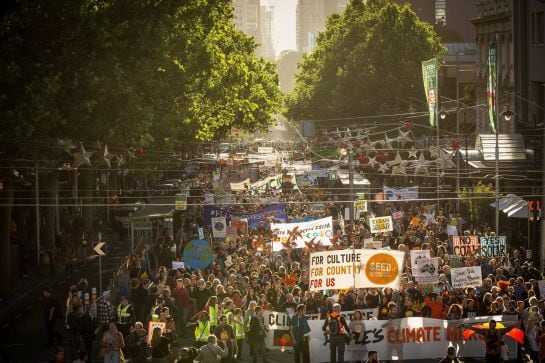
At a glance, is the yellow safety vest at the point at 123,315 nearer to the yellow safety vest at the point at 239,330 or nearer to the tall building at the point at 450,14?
the yellow safety vest at the point at 239,330

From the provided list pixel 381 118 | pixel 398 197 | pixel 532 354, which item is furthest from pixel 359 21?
pixel 532 354

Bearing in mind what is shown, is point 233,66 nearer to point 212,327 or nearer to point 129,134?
point 129,134

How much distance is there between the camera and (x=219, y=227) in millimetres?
36000

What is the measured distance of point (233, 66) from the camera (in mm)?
64625

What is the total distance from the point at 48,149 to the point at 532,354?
63.2 ft

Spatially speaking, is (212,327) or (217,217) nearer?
(212,327)

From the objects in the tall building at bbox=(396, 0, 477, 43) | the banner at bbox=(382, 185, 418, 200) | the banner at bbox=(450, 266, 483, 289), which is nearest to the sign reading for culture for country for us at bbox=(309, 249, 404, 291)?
the banner at bbox=(450, 266, 483, 289)

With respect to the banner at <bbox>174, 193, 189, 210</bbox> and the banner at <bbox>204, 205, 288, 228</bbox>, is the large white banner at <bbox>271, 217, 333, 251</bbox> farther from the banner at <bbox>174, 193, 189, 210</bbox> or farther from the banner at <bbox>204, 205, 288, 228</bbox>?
the banner at <bbox>174, 193, 189, 210</bbox>

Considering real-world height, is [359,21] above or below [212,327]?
above

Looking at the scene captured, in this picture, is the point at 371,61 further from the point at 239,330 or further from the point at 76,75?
the point at 239,330

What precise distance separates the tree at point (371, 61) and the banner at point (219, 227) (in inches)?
2082

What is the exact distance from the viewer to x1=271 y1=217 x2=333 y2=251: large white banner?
31484 millimetres

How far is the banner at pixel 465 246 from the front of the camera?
3162 cm

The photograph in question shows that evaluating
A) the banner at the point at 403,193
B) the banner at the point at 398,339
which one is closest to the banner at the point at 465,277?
the banner at the point at 398,339
